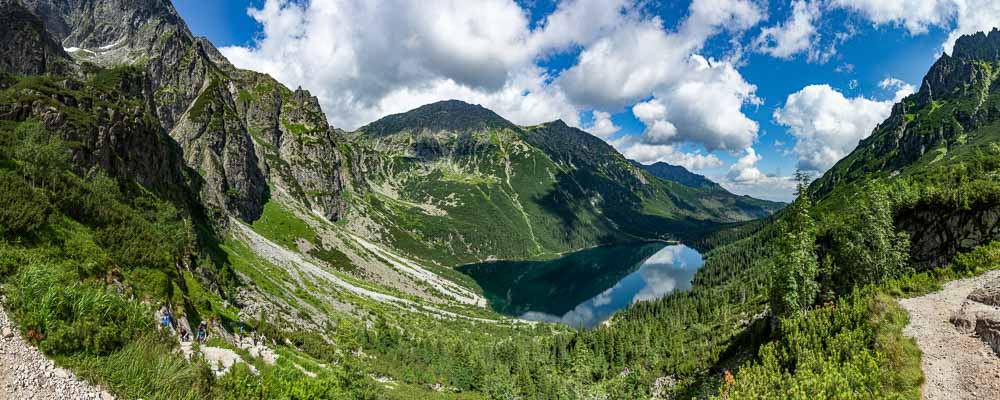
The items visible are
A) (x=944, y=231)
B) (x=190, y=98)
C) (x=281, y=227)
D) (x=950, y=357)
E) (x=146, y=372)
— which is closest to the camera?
(x=146, y=372)

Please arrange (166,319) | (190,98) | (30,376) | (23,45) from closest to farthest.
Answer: (30,376) < (166,319) < (23,45) < (190,98)

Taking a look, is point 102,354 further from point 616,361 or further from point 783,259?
point 616,361

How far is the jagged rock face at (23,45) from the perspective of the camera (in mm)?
94750

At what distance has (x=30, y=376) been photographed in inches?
365

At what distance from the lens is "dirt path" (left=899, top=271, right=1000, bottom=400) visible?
52.1ft

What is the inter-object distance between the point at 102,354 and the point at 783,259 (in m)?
42.0

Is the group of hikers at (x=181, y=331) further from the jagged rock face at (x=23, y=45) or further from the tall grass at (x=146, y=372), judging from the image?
the jagged rock face at (x=23, y=45)

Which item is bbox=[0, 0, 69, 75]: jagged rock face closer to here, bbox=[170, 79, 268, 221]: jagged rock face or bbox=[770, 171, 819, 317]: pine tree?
bbox=[170, 79, 268, 221]: jagged rock face

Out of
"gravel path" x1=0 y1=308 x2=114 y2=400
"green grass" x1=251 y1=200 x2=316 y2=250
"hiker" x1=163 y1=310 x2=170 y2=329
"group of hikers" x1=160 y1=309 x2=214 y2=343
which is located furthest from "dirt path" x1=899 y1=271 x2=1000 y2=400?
"green grass" x1=251 y1=200 x2=316 y2=250

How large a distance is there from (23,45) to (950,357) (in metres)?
163

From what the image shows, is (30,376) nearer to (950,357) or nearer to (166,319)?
(166,319)

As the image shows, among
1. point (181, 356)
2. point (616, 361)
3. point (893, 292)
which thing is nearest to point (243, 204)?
point (616, 361)

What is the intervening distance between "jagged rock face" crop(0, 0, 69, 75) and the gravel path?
132069mm

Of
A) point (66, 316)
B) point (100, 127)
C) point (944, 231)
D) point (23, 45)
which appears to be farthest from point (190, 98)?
point (944, 231)
